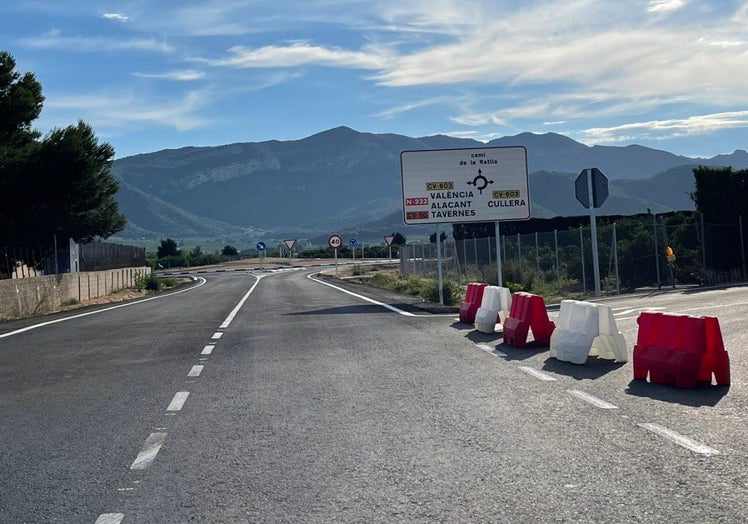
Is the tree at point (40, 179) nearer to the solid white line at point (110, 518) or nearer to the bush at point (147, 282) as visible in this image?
the bush at point (147, 282)

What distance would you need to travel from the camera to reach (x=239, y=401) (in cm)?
913

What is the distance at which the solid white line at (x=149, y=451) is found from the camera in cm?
655

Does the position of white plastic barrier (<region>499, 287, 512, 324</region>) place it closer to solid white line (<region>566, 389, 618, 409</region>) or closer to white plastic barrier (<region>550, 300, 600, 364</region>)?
white plastic barrier (<region>550, 300, 600, 364</region>)

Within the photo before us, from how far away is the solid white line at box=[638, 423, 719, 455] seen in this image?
21.4 ft

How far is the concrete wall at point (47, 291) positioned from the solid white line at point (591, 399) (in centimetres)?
1893

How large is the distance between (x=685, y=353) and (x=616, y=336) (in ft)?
7.14

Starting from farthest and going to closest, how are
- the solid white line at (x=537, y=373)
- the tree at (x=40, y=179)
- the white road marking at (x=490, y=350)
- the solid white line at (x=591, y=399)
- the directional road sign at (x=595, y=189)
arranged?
the tree at (x=40, y=179) < the directional road sign at (x=595, y=189) < the white road marking at (x=490, y=350) < the solid white line at (x=537, y=373) < the solid white line at (x=591, y=399)

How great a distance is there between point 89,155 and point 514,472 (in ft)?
121

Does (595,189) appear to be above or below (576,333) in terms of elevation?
above

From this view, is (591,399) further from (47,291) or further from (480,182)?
(47,291)

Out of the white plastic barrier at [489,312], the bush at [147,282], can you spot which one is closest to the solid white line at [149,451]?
the white plastic barrier at [489,312]

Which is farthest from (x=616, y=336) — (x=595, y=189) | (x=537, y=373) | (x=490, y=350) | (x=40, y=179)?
(x=40, y=179)

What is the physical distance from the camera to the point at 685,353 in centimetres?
921

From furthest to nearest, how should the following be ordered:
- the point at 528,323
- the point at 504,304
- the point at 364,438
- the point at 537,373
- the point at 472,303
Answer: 1. the point at 472,303
2. the point at 504,304
3. the point at 528,323
4. the point at 537,373
5. the point at 364,438
